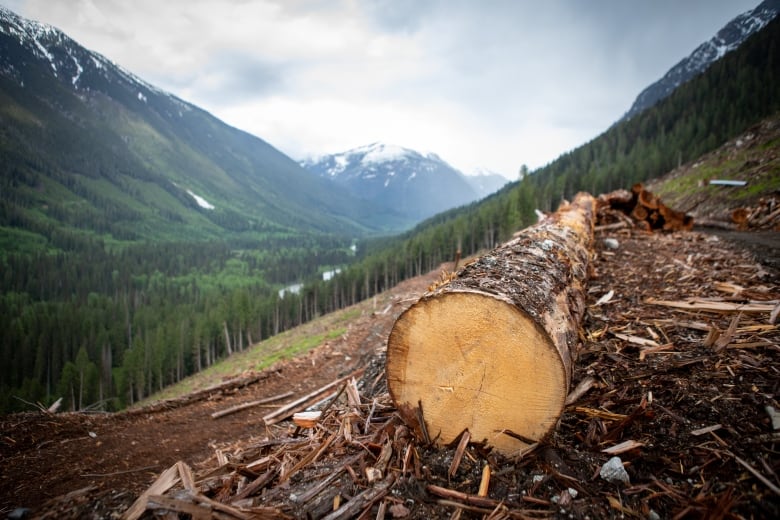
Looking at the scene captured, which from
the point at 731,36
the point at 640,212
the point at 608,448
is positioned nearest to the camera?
the point at 608,448

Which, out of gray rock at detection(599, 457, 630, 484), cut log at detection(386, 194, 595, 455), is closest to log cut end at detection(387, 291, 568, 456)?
cut log at detection(386, 194, 595, 455)

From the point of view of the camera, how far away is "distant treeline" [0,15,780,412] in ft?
148

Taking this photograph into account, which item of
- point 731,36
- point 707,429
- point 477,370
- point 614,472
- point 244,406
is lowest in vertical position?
point 244,406

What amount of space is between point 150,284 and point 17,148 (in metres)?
125

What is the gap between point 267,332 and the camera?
5859 centimetres

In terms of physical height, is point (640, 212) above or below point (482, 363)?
above

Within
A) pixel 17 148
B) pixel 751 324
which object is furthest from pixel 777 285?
pixel 17 148

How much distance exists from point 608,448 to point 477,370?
125cm

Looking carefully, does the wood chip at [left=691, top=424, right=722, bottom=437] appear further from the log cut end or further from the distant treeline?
the distant treeline

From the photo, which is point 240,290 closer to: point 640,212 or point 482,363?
point 640,212

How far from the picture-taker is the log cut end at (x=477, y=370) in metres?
2.79

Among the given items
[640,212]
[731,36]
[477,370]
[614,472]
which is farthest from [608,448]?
[731,36]

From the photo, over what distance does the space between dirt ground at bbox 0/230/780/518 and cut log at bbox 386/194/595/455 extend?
233mm

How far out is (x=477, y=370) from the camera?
293 centimetres
